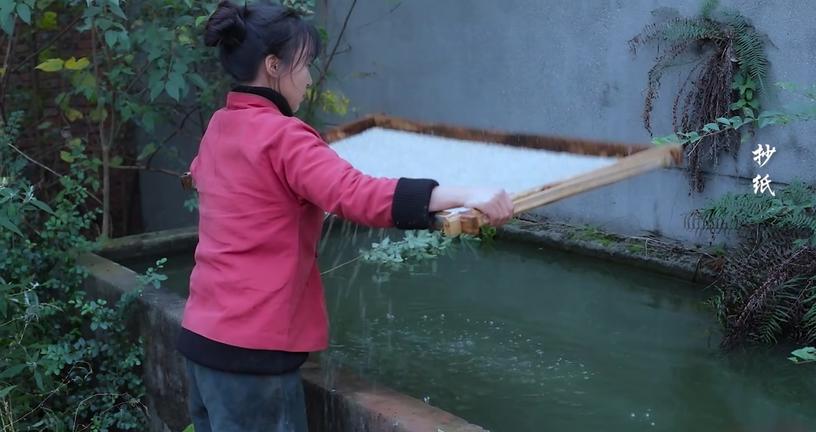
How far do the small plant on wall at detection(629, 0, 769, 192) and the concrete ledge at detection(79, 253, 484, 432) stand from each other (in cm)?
264

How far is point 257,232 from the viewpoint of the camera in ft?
8.29

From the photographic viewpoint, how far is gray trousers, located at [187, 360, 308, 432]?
2.63 meters

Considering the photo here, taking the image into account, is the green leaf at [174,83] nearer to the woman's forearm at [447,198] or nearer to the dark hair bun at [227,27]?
the dark hair bun at [227,27]

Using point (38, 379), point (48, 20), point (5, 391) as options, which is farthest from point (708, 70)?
point (48, 20)

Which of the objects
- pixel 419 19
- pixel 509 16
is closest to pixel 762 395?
pixel 509 16

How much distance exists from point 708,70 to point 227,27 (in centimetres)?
325

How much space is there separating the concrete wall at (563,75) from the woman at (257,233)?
309 centimetres

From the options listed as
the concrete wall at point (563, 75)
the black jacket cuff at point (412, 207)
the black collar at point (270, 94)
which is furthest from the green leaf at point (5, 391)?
the concrete wall at point (563, 75)

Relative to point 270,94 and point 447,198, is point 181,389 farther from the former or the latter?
point 447,198

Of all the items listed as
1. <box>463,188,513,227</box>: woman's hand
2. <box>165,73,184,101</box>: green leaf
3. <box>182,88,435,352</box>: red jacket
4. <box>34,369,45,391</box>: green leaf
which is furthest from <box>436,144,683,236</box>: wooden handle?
<box>165,73,184,101</box>: green leaf

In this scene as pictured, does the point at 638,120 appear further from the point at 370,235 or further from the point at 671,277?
the point at 370,235

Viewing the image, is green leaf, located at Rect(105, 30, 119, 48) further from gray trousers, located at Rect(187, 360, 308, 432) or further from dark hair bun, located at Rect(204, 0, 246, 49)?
gray trousers, located at Rect(187, 360, 308, 432)

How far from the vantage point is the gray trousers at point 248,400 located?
263cm

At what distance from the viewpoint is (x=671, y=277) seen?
16.7 feet
